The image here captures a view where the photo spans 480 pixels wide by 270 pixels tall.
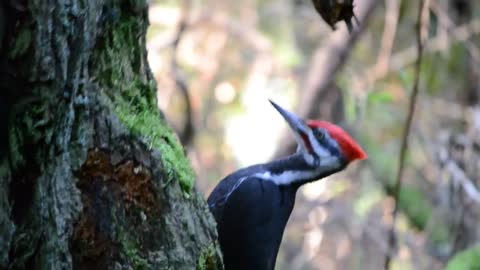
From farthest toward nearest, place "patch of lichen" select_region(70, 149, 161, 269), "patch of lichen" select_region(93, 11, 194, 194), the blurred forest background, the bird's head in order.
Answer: the blurred forest background, the bird's head, "patch of lichen" select_region(93, 11, 194, 194), "patch of lichen" select_region(70, 149, 161, 269)

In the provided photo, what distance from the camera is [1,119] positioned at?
1.47 meters

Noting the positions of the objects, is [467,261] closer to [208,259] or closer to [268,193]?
[268,193]

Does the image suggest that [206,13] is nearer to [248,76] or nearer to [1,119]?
[248,76]

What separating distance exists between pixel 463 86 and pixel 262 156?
1236 mm

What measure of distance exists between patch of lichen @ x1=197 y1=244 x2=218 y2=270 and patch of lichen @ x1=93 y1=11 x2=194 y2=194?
129 millimetres

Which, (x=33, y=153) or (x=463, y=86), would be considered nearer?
(x=33, y=153)

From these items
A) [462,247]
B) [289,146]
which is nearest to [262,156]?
[289,146]

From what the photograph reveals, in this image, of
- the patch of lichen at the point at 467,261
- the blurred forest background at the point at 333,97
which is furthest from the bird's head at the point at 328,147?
the blurred forest background at the point at 333,97

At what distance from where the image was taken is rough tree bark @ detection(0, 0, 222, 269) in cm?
145

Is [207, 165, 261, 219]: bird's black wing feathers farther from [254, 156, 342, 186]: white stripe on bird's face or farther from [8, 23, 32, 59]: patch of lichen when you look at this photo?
[8, 23, 32, 59]: patch of lichen

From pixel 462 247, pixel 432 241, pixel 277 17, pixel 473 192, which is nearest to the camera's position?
pixel 473 192

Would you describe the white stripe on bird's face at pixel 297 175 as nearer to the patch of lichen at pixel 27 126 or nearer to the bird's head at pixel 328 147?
the bird's head at pixel 328 147

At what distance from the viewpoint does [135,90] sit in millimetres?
1781

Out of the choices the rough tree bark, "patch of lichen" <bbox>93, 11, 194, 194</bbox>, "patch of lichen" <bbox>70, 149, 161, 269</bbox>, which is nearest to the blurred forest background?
"patch of lichen" <bbox>93, 11, 194, 194</bbox>
